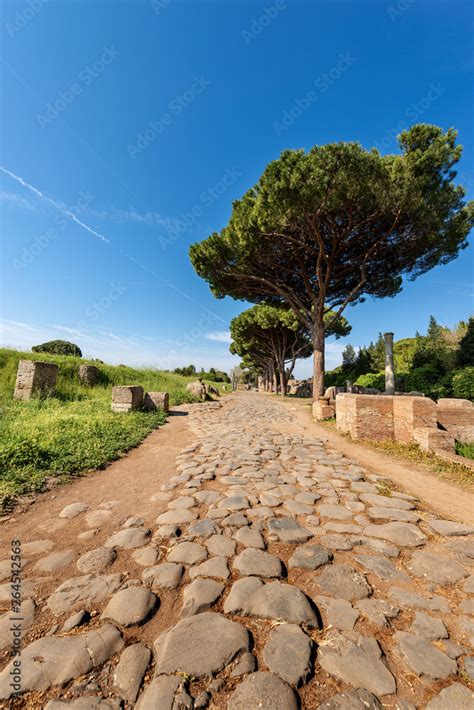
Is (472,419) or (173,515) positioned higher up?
(472,419)

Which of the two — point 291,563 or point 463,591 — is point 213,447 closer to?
point 291,563

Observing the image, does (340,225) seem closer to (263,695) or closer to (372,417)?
(372,417)

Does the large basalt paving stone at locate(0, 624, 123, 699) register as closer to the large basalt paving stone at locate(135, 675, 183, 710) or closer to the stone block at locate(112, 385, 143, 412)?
the large basalt paving stone at locate(135, 675, 183, 710)

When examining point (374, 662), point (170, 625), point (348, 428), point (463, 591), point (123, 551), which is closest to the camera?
point (374, 662)

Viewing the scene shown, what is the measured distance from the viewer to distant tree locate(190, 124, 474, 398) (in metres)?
10.2

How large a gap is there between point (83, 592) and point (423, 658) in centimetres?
188

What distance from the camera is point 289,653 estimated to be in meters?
A: 1.25

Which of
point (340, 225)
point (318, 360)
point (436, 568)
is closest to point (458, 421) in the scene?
point (436, 568)

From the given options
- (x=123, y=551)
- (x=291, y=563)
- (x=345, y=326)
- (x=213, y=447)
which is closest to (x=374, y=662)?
(x=291, y=563)

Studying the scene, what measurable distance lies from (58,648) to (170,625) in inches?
20.5

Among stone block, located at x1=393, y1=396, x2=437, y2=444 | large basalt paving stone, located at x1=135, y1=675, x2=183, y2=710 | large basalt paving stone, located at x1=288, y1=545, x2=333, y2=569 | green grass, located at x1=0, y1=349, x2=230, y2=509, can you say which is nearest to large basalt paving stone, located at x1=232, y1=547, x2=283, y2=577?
large basalt paving stone, located at x1=288, y1=545, x2=333, y2=569

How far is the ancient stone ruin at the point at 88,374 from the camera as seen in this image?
11.5 m

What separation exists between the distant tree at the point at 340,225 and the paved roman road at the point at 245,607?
11028 mm

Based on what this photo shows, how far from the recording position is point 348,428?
660 centimetres
